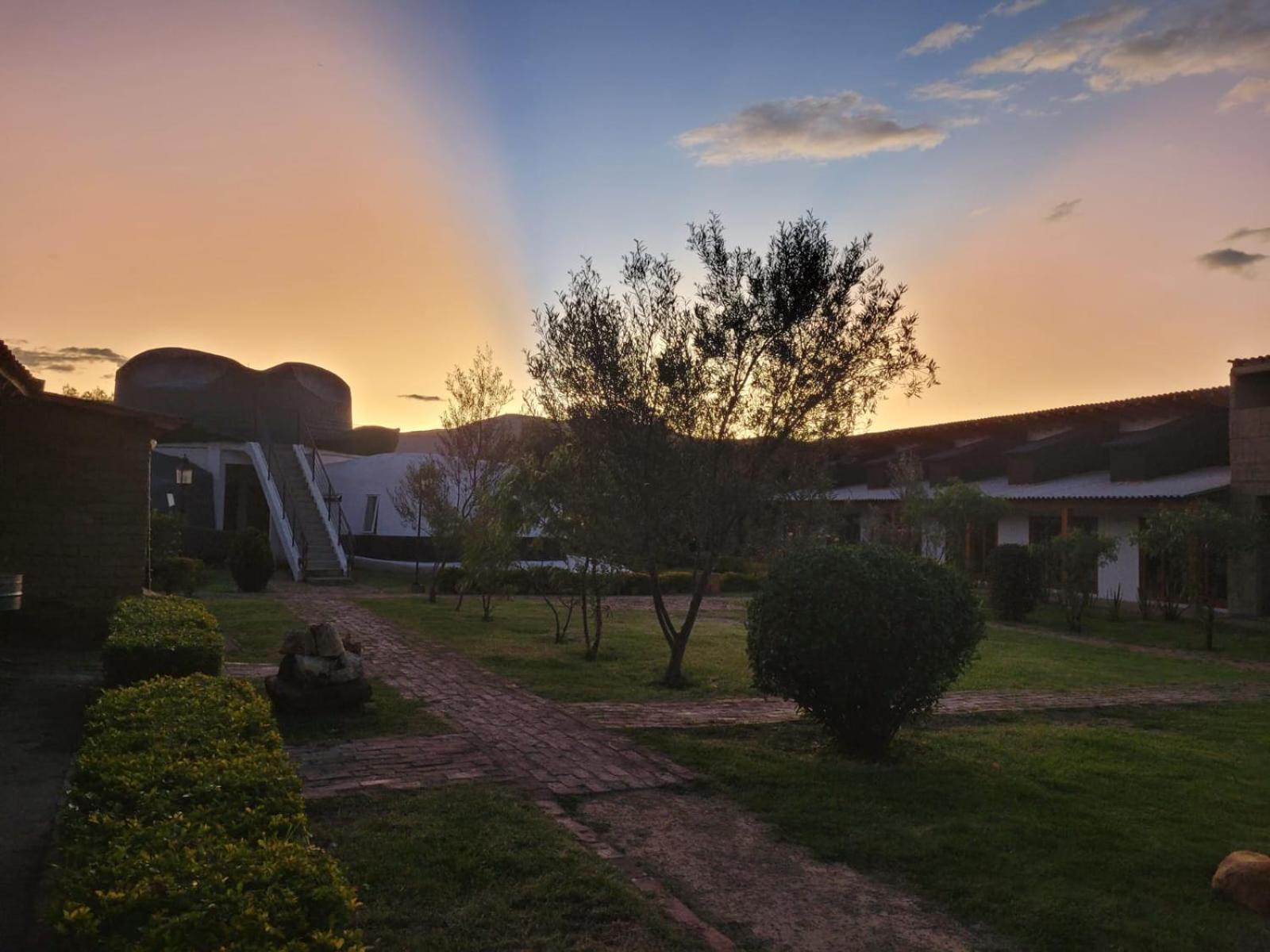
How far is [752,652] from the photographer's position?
336 inches

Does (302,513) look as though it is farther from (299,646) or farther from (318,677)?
(318,677)

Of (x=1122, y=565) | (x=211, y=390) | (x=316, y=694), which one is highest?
(x=211, y=390)

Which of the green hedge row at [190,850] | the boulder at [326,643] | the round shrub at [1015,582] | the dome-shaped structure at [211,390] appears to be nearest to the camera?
the green hedge row at [190,850]

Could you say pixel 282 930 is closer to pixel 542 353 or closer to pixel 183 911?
pixel 183 911

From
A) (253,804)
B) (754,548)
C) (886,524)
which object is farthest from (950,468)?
(253,804)

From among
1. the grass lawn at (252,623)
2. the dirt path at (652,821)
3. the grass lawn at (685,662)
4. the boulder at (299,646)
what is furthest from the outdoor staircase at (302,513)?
the dirt path at (652,821)

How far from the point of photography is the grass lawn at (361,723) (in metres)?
8.66

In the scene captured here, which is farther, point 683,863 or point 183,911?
point 683,863

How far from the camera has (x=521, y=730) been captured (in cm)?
920

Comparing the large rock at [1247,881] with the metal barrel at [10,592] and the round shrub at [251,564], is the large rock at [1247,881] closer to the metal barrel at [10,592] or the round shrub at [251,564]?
the metal barrel at [10,592]

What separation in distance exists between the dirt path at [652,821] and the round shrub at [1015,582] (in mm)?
14182

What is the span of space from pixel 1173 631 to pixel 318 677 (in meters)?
17.2

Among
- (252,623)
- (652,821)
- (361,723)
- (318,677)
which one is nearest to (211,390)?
(252,623)

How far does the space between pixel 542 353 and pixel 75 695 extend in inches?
251
